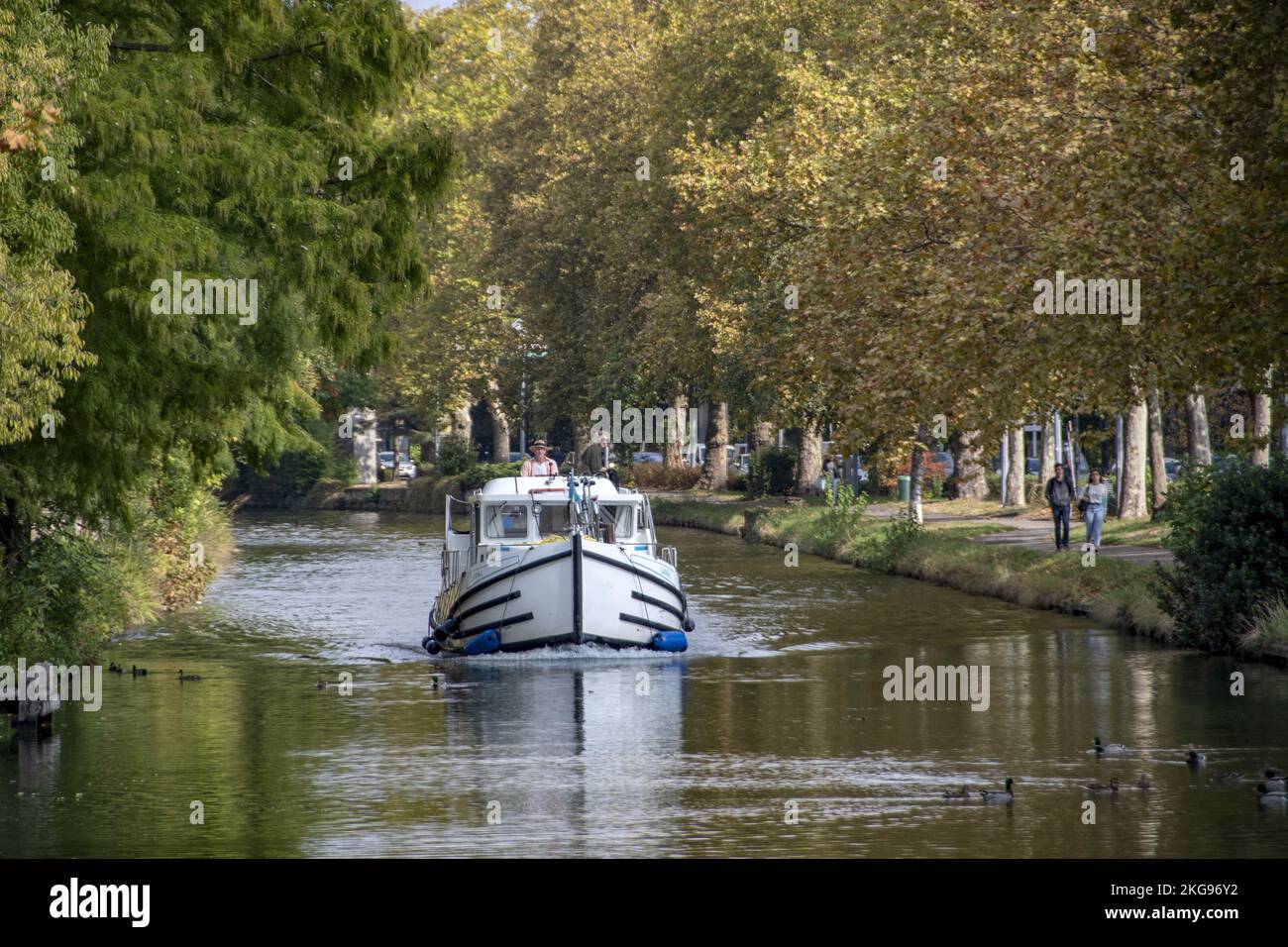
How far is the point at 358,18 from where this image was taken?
64.6ft

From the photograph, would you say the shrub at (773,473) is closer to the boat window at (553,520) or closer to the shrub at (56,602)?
the boat window at (553,520)

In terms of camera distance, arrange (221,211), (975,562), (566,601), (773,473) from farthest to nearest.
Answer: (773,473)
(975,562)
(566,601)
(221,211)

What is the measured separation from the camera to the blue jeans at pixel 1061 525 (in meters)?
38.1

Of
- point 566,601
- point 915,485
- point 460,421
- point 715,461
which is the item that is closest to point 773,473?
point 715,461

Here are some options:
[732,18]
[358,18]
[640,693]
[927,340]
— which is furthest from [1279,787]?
[732,18]

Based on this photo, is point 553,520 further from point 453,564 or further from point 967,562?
point 967,562

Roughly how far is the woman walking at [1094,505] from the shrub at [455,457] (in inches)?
1724

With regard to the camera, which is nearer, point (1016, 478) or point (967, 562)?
point (967, 562)

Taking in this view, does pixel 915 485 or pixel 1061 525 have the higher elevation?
pixel 915 485

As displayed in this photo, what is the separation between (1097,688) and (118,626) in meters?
15.3

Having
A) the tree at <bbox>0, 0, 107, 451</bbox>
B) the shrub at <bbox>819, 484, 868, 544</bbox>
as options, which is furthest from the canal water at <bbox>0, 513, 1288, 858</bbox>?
the shrub at <bbox>819, 484, 868, 544</bbox>

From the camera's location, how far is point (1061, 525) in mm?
39219

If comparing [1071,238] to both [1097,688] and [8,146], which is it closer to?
[1097,688]

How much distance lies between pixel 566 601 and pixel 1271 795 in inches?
535
